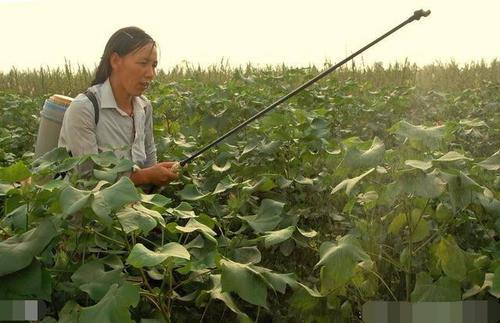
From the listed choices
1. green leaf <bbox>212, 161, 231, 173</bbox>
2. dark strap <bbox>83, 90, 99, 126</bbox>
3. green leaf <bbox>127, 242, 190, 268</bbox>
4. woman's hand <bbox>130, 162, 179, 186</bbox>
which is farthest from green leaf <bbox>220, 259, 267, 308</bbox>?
dark strap <bbox>83, 90, 99, 126</bbox>

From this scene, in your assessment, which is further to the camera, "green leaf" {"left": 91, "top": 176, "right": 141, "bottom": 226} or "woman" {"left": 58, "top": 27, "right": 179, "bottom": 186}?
"woman" {"left": 58, "top": 27, "right": 179, "bottom": 186}

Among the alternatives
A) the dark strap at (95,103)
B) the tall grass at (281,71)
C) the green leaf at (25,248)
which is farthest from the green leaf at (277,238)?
the tall grass at (281,71)

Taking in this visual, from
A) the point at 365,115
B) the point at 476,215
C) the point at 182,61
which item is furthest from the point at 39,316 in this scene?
the point at 182,61

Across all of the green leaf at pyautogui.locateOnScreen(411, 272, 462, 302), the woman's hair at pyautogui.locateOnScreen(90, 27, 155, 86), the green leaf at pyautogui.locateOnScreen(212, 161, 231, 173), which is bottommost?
the green leaf at pyautogui.locateOnScreen(411, 272, 462, 302)

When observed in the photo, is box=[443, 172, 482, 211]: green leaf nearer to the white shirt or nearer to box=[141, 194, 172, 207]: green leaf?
box=[141, 194, 172, 207]: green leaf

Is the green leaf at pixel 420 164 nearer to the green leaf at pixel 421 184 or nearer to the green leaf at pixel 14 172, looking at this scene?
the green leaf at pixel 421 184

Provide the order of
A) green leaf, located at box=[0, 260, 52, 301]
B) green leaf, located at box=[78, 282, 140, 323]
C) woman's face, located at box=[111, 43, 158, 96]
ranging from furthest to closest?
woman's face, located at box=[111, 43, 158, 96] → green leaf, located at box=[0, 260, 52, 301] → green leaf, located at box=[78, 282, 140, 323]

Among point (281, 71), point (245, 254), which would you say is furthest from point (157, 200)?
point (281, 71)

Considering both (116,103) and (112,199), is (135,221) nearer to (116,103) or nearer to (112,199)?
(112,199)

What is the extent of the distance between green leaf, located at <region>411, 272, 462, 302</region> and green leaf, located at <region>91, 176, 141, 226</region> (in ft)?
2.21

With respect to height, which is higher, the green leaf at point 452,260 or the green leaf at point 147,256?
the green leaf at point 147,256

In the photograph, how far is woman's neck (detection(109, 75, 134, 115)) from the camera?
3.09m

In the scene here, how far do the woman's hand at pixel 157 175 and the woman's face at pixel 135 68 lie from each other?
15.6 inches

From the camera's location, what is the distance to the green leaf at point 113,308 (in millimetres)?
1531
